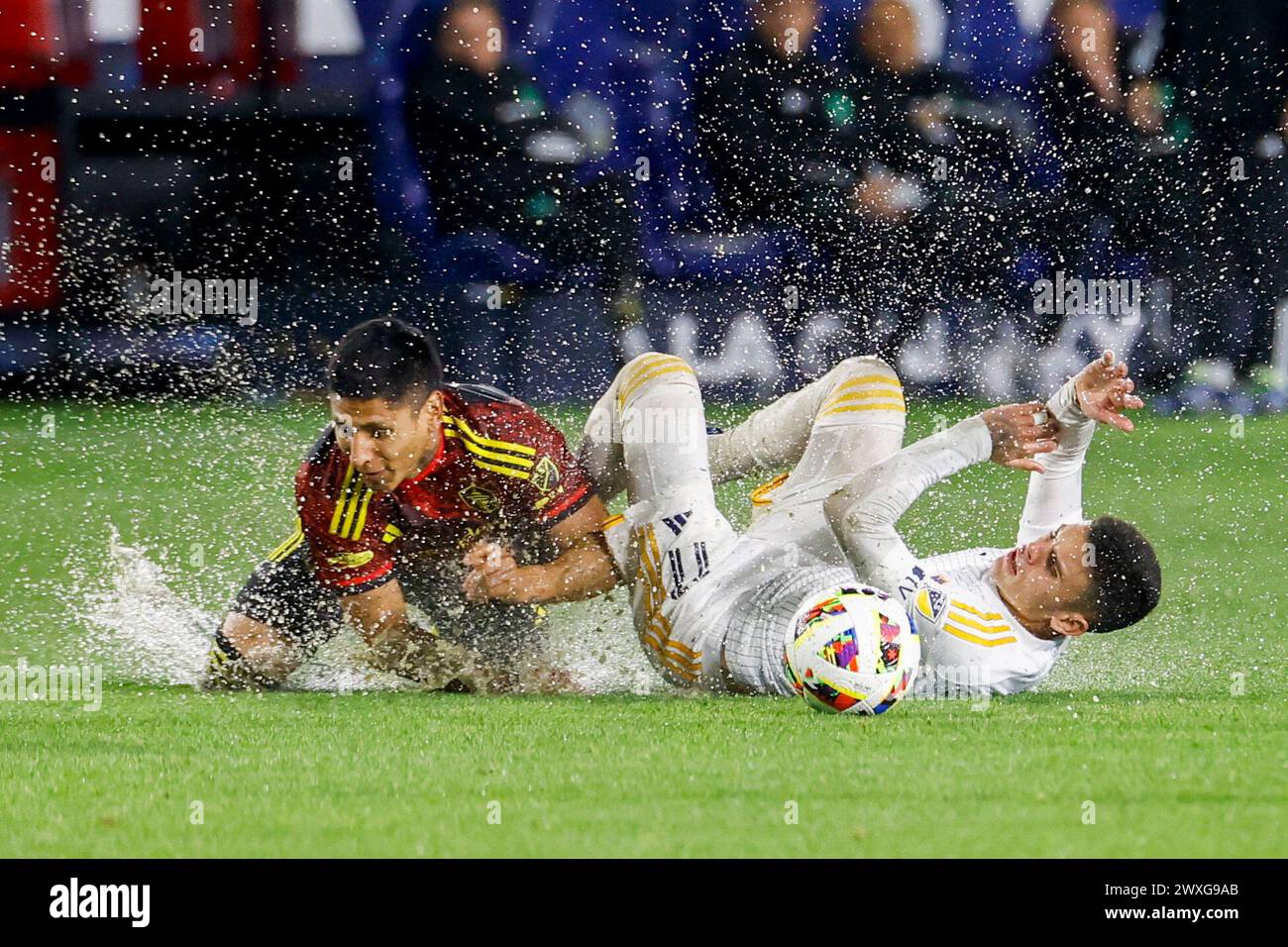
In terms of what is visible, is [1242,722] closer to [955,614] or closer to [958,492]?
[955,614]

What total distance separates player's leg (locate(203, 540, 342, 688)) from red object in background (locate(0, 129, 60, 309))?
583 centimetres

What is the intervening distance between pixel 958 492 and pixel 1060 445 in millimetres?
4355

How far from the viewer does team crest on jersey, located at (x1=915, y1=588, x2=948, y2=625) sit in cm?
567

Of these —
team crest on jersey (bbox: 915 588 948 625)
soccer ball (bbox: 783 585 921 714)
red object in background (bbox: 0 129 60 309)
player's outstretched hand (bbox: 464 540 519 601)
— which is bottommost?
soccer ball (bbox: 783 585 921 714)

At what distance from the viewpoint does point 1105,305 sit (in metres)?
12.7

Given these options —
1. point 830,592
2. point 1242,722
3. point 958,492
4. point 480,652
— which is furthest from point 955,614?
point 958,492

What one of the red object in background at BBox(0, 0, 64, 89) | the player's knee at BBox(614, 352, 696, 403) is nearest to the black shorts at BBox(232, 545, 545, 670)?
the player's knee at BBox(614, 352, 696, 403)

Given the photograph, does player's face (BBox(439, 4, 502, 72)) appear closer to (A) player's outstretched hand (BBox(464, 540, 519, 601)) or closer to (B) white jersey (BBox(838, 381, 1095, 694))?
(A) player's outstretched hand (BBox(464, 540, 519, 601))

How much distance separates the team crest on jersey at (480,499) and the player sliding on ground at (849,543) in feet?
0.91

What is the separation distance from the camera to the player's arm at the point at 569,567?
605cm

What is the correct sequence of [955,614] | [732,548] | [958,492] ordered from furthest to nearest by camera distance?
[958,492] < [732,548] < [955,614]

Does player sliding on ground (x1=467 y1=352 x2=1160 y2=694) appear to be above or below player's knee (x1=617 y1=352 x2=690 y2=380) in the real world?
below

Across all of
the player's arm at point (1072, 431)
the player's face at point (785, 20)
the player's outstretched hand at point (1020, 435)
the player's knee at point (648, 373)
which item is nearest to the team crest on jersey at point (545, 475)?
the player's knee at point (648, 373)

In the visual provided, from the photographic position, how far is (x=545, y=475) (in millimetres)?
6164
